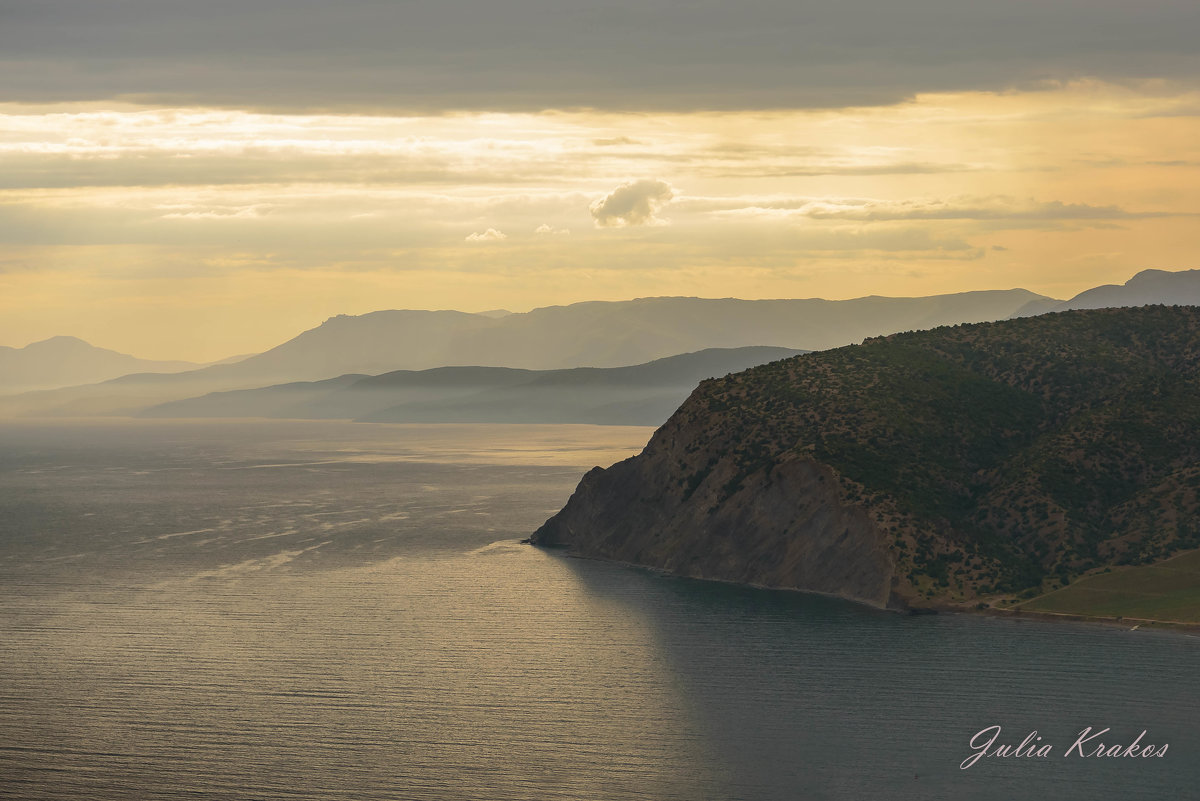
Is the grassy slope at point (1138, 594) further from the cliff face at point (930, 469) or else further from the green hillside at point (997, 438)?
the cliff face at point (930, 469)

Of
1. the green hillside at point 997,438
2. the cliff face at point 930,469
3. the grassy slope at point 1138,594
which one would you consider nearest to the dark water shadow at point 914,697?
the grassy slope at point 1138,594

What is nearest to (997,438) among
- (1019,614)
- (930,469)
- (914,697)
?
(930,469)

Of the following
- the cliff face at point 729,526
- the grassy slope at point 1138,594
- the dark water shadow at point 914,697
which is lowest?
the dark water shadow at point 914,697

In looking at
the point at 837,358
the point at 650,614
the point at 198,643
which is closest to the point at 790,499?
the point at 650,614

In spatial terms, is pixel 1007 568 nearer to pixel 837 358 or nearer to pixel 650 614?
pixel 650 614

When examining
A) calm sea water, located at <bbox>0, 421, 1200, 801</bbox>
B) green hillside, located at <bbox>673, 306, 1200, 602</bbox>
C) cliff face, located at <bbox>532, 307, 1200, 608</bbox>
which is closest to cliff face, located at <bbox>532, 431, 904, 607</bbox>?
cliff face, located at <bbox>532, 307, 1200, 608</bbox>

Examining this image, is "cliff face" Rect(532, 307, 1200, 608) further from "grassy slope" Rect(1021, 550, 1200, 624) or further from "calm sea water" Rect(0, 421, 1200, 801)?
"calm sea water" Rect(0, 421, 1200, 801)
